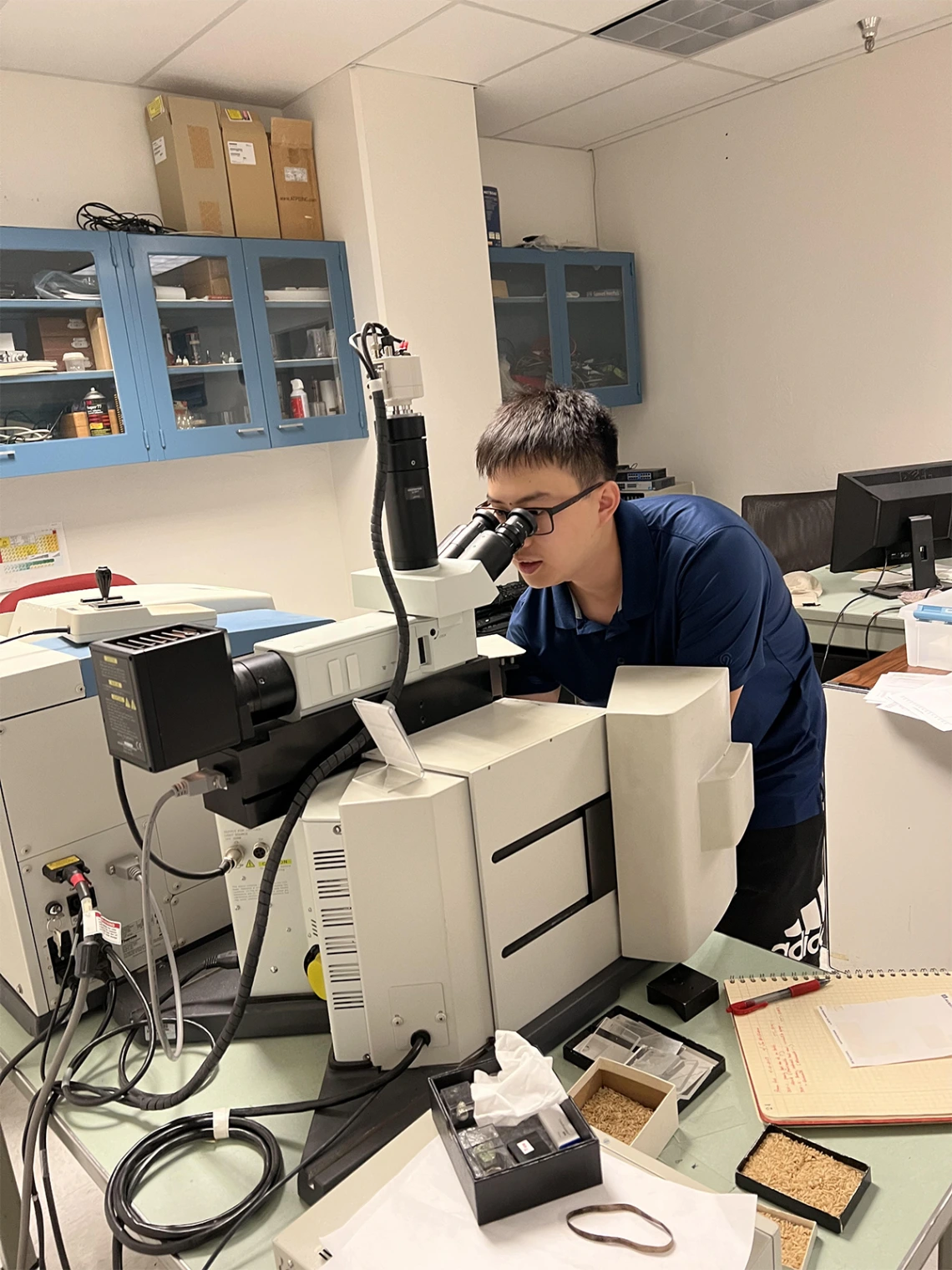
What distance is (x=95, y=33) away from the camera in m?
2.48

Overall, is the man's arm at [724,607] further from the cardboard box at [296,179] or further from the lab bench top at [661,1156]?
the cardboard box at [296,179]

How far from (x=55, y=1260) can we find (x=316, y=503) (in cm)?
253

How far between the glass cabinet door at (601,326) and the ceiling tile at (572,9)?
1179mm

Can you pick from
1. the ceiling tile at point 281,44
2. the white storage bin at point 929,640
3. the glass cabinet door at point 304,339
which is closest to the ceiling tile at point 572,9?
the ceiling tile at point 281,44

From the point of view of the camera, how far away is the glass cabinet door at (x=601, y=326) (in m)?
3.99

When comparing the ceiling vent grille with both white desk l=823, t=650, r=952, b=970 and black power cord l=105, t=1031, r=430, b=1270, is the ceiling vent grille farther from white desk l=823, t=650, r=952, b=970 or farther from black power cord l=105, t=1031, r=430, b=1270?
black power cord l=105, t=1031, r=430, b=1270

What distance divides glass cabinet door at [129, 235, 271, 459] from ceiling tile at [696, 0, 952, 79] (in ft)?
6.29

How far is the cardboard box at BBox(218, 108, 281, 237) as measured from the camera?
2.91 metres

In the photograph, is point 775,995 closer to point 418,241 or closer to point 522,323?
point 418,241

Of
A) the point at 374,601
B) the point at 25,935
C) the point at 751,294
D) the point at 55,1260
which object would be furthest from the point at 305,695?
the point at 751,294

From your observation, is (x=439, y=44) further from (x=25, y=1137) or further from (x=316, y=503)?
(x=25, y=1137)

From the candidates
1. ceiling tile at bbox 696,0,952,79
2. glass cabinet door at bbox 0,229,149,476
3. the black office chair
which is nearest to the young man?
glass cabinet door at bbox 0,229,149,476

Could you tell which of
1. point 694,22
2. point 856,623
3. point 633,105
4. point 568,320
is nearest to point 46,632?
point 856,623

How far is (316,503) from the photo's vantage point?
3.52 meters
